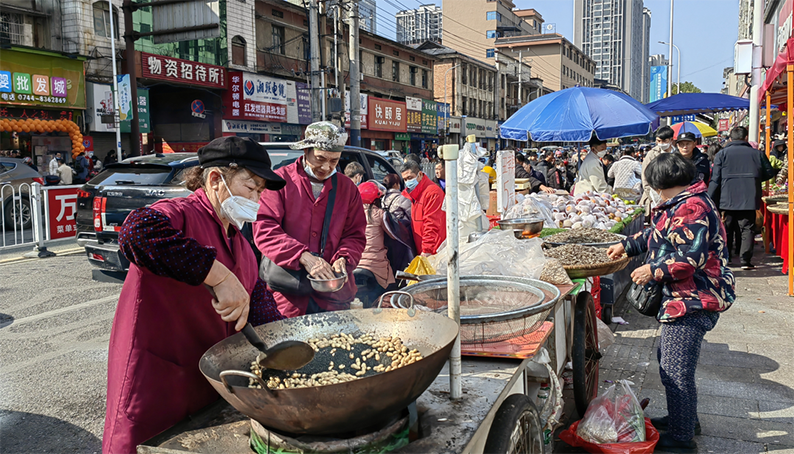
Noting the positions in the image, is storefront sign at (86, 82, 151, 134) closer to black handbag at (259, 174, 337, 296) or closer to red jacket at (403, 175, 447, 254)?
red jacket at (403, 175, 447, 254)

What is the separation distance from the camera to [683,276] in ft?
10.9

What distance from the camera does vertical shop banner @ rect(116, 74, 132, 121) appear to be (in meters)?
22.0

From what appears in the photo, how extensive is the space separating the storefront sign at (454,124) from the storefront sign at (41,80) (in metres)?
34.5

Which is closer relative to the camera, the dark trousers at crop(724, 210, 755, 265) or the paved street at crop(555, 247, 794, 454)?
the paved street at crop(555, 247, 794, 454)

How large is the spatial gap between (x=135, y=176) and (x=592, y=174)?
7.01 meters

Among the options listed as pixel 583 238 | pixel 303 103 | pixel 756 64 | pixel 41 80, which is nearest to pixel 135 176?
pixel 583 238

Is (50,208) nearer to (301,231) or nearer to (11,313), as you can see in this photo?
(11,313)

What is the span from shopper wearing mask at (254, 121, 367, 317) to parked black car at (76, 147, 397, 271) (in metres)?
3.98

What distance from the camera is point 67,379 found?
4.78 metres

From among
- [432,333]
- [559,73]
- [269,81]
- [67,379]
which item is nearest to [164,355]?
[432,333]

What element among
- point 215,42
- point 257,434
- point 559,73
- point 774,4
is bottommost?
point 257,434

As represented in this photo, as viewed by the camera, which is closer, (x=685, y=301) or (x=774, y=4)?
(x=685, y=301)

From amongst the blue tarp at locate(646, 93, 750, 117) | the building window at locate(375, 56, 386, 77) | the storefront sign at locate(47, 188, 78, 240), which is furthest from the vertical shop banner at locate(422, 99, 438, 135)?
the storefront sign at locate(47, 188, 78, 240)

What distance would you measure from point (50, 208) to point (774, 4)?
107 ft
